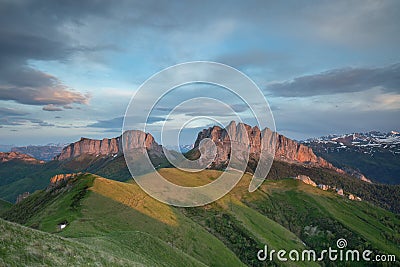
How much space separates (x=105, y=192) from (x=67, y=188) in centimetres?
2148

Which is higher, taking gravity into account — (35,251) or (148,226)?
(35,251)

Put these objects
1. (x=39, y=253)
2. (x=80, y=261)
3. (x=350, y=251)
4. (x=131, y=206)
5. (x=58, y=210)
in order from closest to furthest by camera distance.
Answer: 1. (x=39, y=253)
2. (x=80, y=261)
3. (x=58, y=210)
4. (x=131, y=206)
5. (x=350, y=251)

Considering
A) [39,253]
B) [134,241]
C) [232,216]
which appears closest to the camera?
[39,253]

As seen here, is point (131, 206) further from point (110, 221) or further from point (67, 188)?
point (67, 188)

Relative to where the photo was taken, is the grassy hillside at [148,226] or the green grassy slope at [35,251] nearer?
the green grassy slope at [35,251]

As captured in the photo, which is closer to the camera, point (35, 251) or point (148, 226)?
point (35, 251)

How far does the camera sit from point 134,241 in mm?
60969

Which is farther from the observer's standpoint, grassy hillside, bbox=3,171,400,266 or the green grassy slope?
grassy hillside, bbox=3,171,400,266

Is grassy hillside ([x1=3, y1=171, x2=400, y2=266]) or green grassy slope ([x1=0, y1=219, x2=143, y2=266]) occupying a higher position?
green grassy slope ([x1=0, y1=219, x2=143, y2=266])

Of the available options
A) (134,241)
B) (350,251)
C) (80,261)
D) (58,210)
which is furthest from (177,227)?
(350,251)

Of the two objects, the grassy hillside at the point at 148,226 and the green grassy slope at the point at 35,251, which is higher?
the green grassy slope at the point at 35,251

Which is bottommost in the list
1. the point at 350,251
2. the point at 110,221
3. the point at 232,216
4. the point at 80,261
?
the point at 350,251

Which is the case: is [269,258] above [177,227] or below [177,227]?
below

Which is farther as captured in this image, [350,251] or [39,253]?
[350,251]
